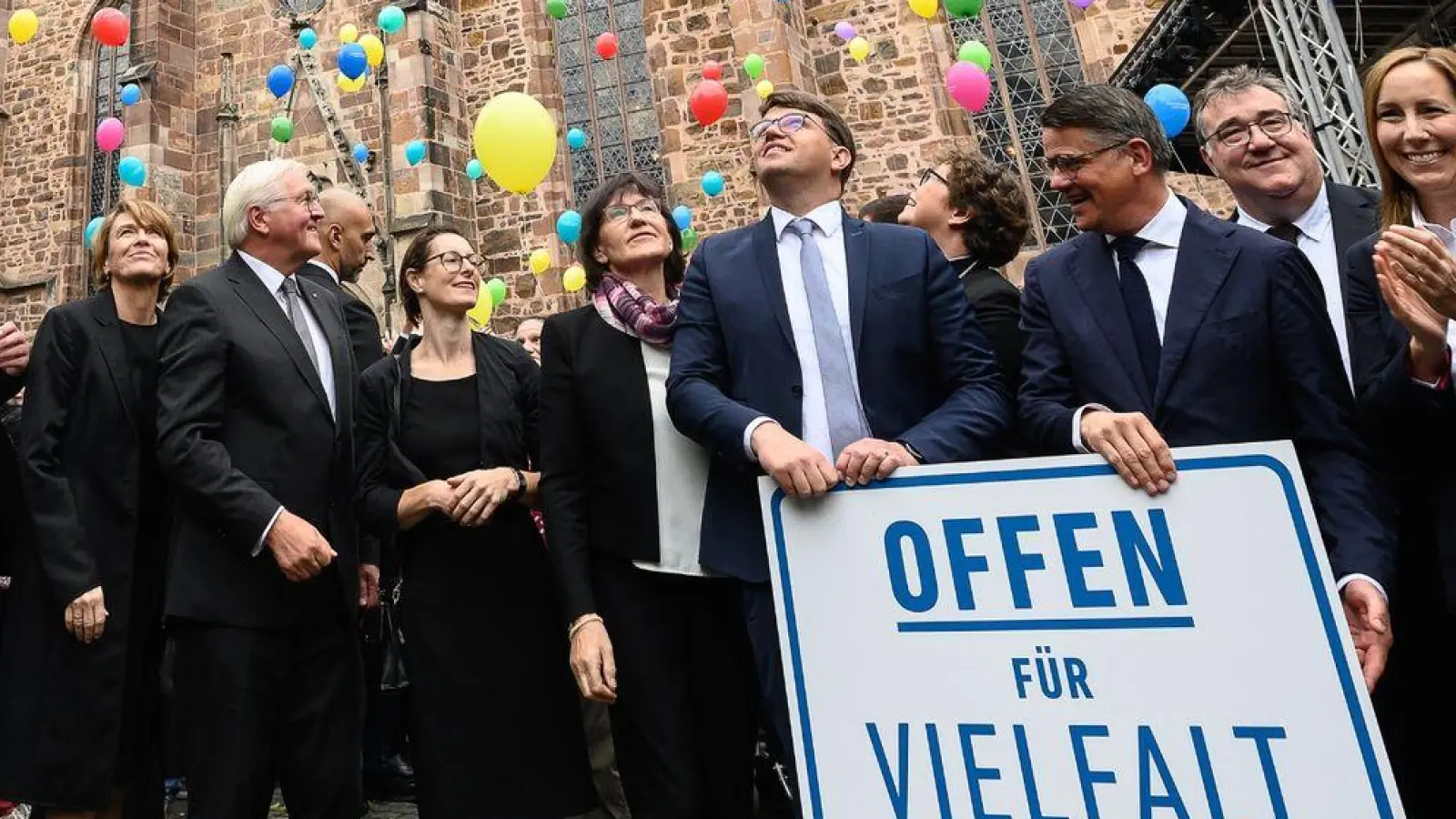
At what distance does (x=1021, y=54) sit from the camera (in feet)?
35.9

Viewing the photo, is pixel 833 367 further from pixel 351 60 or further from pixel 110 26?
pixel 110 26

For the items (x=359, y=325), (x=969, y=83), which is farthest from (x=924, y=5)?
(x=359, y=325)

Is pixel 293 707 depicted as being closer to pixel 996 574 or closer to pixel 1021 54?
pixel 996 574

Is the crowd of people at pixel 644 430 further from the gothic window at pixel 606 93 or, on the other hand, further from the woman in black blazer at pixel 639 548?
the gothic window at pixel 606 93

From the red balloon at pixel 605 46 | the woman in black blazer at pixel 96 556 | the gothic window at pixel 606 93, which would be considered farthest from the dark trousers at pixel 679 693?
the red balloon at pixel 605 46

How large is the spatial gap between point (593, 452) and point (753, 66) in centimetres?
853

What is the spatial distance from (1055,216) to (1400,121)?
30.6 feet

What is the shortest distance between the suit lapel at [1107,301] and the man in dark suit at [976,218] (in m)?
0.57

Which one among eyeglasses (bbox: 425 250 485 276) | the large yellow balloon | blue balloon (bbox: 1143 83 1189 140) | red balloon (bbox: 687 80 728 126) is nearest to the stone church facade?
red balloon (bbox: 687 80 728 126)

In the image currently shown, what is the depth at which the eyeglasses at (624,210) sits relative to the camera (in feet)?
7.52

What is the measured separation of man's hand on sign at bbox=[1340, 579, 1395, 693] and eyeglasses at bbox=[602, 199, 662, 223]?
173cm

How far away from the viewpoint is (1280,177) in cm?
227

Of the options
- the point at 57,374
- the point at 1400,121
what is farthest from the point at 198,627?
the point at 1400,121

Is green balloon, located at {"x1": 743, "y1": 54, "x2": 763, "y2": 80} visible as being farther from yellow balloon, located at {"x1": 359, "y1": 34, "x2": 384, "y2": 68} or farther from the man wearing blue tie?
the man wearing blue tie
